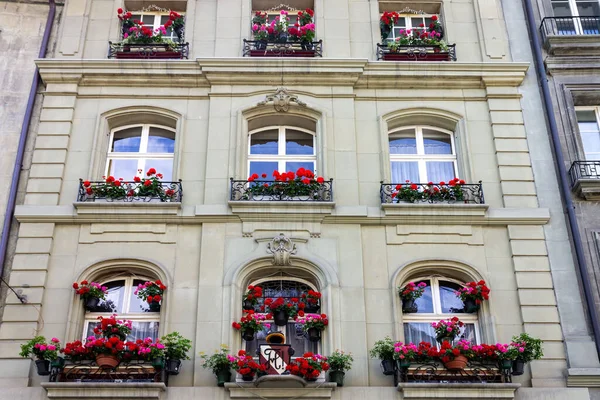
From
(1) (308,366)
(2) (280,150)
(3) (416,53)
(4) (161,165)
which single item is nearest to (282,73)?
(2) (280,150)

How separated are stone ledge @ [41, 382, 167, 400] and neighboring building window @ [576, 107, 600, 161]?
1075cm

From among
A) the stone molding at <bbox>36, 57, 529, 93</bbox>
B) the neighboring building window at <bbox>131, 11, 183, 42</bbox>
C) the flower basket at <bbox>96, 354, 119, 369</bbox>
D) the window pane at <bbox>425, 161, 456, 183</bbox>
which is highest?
the neighboring building window at <bbox>131, 11, 183, 42</bbox>

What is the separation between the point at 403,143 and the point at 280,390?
697cm

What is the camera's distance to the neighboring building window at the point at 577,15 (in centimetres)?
1858

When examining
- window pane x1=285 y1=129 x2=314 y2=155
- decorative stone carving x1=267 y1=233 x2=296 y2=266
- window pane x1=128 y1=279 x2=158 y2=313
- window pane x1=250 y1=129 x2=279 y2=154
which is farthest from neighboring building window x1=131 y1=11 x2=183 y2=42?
window pane x1=128 y1=279 x2=158 y2=313

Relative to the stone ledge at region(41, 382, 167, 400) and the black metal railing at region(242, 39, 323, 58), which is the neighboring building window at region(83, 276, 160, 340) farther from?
the black metal railing at region(242, 39, 323, 58)

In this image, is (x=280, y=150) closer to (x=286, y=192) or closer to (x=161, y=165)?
(x=286, y=192)

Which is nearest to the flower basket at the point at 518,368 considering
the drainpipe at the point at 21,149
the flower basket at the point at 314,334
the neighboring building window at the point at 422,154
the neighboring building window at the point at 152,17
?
the flower basket at the point at 314,334

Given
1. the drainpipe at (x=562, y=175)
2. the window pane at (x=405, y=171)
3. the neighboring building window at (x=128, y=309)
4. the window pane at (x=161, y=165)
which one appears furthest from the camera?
the window pane at (x=161, y=165)

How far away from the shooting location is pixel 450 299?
597 inches

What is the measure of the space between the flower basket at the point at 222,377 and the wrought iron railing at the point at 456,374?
2955 mm

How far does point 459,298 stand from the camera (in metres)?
15.1

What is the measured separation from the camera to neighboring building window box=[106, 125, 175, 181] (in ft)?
55.2

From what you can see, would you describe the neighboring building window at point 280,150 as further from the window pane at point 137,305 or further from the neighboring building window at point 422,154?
the window pane at point 137,305
